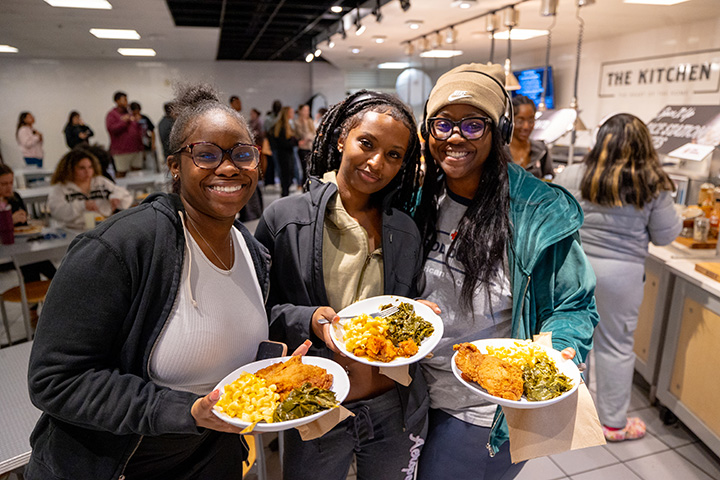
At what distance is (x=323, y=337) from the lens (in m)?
1.35

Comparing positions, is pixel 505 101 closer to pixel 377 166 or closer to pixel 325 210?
pixel 377 166

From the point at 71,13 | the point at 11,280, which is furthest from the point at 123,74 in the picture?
the point at 71,13

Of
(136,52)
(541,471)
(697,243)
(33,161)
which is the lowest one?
(541,471)

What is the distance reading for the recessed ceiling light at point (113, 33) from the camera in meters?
3.79

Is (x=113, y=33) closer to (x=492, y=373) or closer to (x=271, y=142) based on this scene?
(x=492, y=373)

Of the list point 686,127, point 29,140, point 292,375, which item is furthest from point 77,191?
point 686,127

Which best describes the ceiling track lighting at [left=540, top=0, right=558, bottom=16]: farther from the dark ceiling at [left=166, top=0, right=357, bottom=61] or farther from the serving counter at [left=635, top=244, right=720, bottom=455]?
the dark ceiling at [left=166, top=0, right=357, bottom=61]

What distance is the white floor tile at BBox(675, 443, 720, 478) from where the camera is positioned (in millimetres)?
2598

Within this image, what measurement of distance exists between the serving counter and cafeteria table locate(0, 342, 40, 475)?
11.1 ft

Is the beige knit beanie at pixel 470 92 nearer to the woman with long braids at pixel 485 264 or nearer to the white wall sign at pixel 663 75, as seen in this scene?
the woman with long braids at pixel 485 264

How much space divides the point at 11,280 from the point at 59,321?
18.0 ft

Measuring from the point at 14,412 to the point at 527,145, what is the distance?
3.71 meters

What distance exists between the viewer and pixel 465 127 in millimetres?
1425

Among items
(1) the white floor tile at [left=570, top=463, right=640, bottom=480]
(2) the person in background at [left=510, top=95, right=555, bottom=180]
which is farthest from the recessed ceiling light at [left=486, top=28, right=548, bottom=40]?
(1) the white floor tile at [left=570, top=463, right=640, bottom=480]
